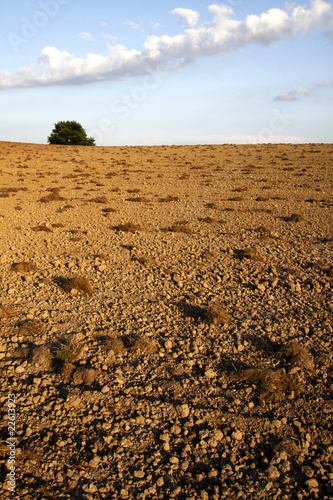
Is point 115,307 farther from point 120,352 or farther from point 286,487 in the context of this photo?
point 286,487

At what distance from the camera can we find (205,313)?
18.8 feet

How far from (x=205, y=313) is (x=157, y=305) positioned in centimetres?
93

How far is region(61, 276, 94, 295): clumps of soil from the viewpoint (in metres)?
6.59

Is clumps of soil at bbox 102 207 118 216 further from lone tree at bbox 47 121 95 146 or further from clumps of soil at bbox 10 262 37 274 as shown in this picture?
Result: lone tree at bbox 47 121 95 146

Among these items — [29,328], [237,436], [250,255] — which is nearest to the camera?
[237,436]

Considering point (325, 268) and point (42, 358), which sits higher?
point (325, 268)

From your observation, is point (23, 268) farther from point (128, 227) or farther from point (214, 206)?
point (214, 206)

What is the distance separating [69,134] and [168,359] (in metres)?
51.9

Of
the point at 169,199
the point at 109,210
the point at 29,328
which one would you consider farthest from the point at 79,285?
the point at 169,199

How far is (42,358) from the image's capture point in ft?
15.3

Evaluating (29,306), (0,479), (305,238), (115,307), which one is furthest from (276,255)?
(0,479)

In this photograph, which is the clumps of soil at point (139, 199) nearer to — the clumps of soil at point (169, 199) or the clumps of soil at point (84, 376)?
the clumps of soil at point (169, 199)

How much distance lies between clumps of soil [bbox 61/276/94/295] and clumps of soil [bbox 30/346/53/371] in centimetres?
184

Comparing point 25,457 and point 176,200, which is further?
point 176,200
